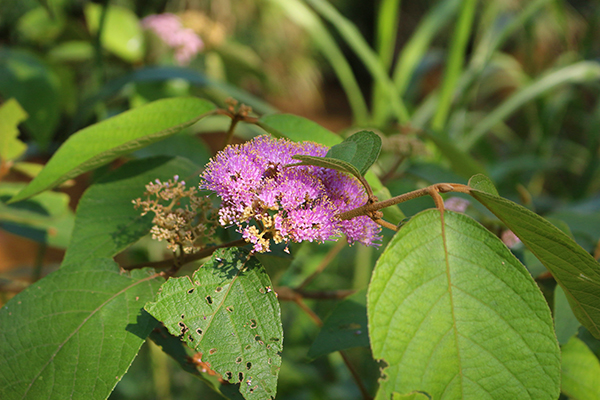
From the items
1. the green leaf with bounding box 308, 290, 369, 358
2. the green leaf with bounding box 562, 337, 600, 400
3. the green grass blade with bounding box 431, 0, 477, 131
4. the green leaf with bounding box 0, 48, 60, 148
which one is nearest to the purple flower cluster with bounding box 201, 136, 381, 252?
the green leaf with bounding box 308, 290, 369, 358

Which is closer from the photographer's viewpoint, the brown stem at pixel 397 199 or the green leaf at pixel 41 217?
the brown stem at pixel 397 199

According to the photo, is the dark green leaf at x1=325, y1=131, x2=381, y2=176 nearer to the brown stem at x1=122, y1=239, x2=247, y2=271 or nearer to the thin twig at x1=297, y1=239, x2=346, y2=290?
the brown stem at x1=122, y1=239, x2=247, y2=271

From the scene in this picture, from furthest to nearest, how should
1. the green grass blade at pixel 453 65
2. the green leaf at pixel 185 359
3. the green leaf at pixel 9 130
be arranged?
the green grass blade at pixel 453 65 → the green leaf at pixel 9 130 → the green leaf at pixel 185 359

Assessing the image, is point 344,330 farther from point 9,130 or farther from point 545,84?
point 545,84

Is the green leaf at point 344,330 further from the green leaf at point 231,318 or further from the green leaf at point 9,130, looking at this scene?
the green leaf at point 9,130

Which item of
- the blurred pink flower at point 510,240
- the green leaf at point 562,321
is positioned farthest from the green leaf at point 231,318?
the blurred pink flower at point 510,240

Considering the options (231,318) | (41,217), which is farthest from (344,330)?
(41,217)
